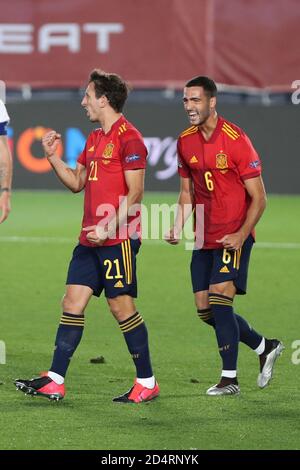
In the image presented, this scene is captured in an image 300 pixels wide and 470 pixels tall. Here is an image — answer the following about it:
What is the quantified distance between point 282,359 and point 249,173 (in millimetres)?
1888

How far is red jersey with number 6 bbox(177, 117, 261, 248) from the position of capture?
8188 millimetres

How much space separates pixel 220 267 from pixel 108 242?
0.82m

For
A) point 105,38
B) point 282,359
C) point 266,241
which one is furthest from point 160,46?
point 282,359

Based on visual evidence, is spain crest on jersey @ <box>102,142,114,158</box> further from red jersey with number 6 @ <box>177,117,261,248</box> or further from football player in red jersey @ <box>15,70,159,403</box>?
red jersey with number 6 @ <box>177,117,261,248</box>

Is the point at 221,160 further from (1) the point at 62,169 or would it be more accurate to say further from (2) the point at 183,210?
(1) the point at 62,169

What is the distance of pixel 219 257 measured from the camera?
8.24 m

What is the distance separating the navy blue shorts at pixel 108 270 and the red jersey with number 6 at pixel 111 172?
66 millimetres

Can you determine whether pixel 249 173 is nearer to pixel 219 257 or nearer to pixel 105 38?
pixel 219 257

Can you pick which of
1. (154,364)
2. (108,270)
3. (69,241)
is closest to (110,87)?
(108,270)

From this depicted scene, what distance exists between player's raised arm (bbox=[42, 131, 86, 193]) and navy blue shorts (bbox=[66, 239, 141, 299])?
0.48 m

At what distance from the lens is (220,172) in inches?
324

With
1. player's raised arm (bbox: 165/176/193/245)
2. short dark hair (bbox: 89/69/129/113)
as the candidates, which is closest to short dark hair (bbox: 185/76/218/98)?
short dark hair (bbox: 89/69/129/113)

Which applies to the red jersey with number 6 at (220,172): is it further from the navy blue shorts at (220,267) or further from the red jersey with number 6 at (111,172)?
the red jersey with number 6 at (111,172)

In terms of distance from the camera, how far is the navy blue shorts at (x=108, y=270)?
25.8 ft
